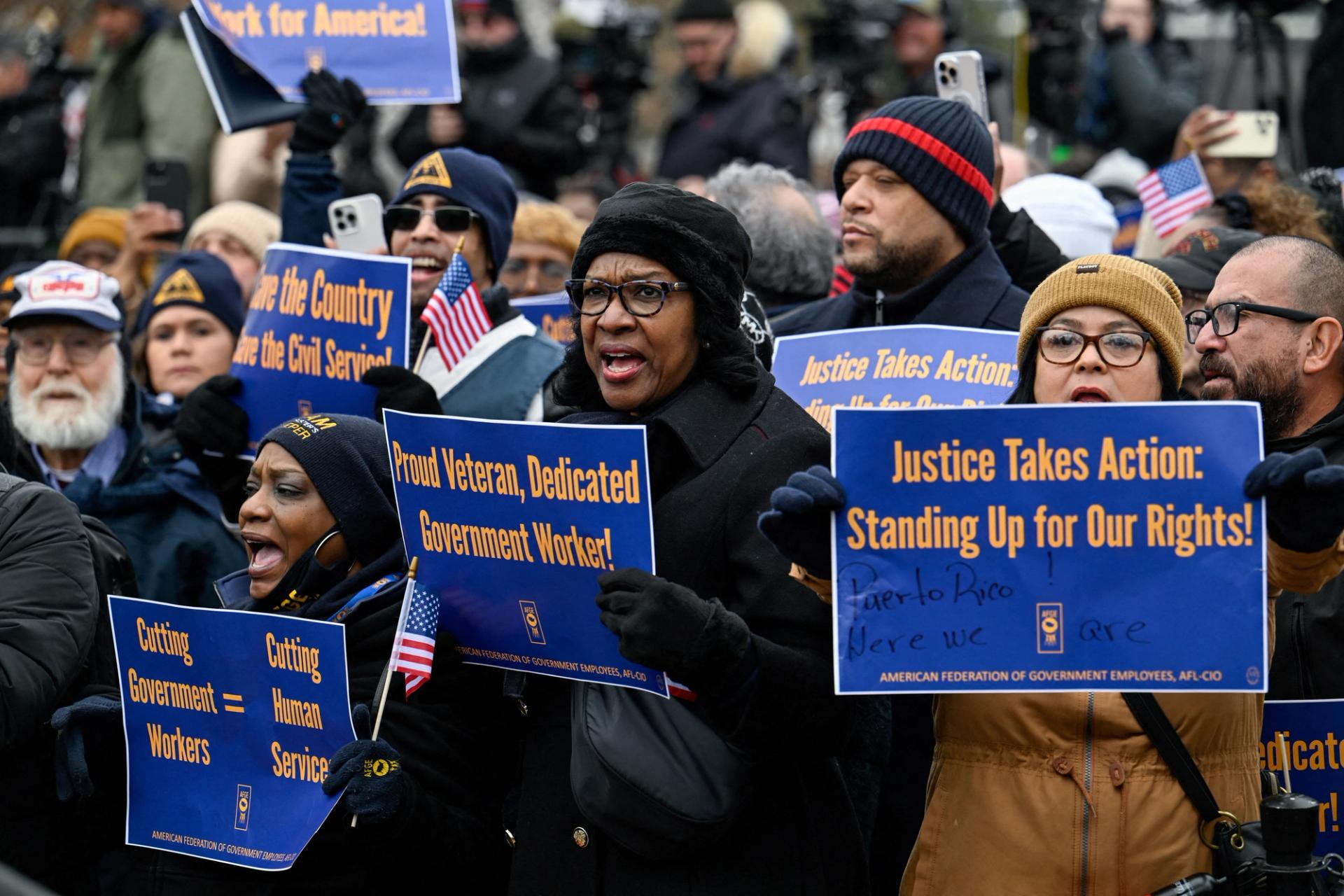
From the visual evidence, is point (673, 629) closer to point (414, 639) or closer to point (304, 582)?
point (414, 639)

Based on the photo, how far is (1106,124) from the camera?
31.2ft

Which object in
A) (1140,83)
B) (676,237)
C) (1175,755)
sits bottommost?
(1175,755)

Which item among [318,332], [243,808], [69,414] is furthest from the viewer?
[69,414]

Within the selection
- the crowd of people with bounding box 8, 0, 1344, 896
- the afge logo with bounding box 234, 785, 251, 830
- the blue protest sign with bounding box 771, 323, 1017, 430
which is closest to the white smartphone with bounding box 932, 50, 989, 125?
the crowd of people with bounding box 8, 0, 1344, 896

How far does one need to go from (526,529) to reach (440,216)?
216cm

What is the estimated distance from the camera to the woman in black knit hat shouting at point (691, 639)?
342 centimetres

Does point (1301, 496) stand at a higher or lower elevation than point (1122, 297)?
lower

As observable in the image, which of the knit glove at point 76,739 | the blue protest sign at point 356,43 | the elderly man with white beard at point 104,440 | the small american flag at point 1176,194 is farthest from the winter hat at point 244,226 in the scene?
the knit glove at point 76,739

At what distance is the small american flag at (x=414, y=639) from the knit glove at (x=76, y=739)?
839mm

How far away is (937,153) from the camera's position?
513cm

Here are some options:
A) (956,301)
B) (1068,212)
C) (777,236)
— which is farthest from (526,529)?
(1068,212)

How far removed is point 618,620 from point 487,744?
105cm

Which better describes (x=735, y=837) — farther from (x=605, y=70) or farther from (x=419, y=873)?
(x=605, y=70)

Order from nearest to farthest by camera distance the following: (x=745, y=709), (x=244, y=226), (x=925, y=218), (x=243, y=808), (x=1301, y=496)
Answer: (x=1301, y=496) → (x=745, y=709) → (x=243, y=808) → (x=925, y=218) → (x=244, y=226)
